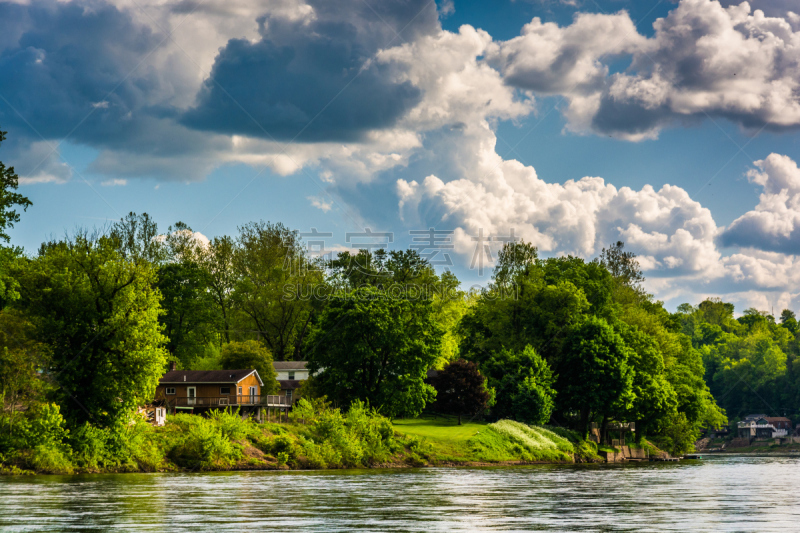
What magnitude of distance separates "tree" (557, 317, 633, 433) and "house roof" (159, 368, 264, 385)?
34927 millimetres

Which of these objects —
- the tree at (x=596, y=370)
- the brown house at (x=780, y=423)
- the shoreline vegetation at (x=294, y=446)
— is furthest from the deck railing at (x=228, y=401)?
the brown house at (x=780, y=423)

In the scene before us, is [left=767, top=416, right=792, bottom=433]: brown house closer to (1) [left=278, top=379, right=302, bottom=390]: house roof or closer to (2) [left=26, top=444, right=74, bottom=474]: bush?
(1) [left=278, top=379, right=302, bottom=390]: house roof

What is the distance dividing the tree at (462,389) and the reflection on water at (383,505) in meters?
46.0

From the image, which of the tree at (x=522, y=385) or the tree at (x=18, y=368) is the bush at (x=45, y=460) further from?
the tree at (x=522, y=385)

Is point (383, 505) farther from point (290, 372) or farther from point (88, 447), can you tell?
point (290, 372)

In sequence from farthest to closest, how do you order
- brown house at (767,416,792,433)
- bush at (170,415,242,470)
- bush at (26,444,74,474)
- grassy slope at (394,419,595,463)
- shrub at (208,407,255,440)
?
brown house at (767,416,792,433)
grassy slope at (394,419,595,463)
shrub at (208,407,255,440)
bush at (170,415,242,470)
bush at (26,444,74,474)

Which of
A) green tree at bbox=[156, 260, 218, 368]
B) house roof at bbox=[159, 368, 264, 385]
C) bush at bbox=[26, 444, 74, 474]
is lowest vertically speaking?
bush at bbox=[26, 444, 74, 474]

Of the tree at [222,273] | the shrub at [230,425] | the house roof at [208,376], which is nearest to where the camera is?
the shrub at [230,425]

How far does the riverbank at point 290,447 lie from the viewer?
48.3m

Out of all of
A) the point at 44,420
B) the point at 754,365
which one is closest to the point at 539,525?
the point at 44,420

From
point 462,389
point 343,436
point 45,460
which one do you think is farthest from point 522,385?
point 45,460

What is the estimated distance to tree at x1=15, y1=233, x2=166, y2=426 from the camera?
49.2m

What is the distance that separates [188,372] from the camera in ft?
291

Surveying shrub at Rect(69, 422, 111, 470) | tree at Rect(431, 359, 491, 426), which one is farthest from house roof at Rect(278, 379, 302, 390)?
shrub at Rect(69, 422, 111, 470)
